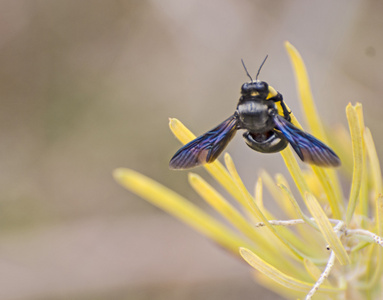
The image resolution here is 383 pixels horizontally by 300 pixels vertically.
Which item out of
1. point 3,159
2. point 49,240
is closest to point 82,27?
point 3,159

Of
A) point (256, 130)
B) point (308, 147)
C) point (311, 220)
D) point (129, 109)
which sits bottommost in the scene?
point (311, 220)

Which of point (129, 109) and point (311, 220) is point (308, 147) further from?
point (129, 109)

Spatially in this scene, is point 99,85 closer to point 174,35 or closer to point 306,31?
point 174,35

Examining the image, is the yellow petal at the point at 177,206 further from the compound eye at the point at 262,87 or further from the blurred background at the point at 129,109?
the blurred background at the point at 129,109

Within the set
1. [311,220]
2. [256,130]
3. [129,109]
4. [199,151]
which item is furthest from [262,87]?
[129,109]

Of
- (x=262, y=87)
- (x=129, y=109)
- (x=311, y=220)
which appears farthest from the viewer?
(x=129, y=109)

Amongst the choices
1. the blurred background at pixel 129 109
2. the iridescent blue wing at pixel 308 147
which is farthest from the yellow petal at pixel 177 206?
the blurred background at pixel 129 109

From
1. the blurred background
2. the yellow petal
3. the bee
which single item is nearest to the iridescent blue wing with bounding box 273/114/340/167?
the bee
